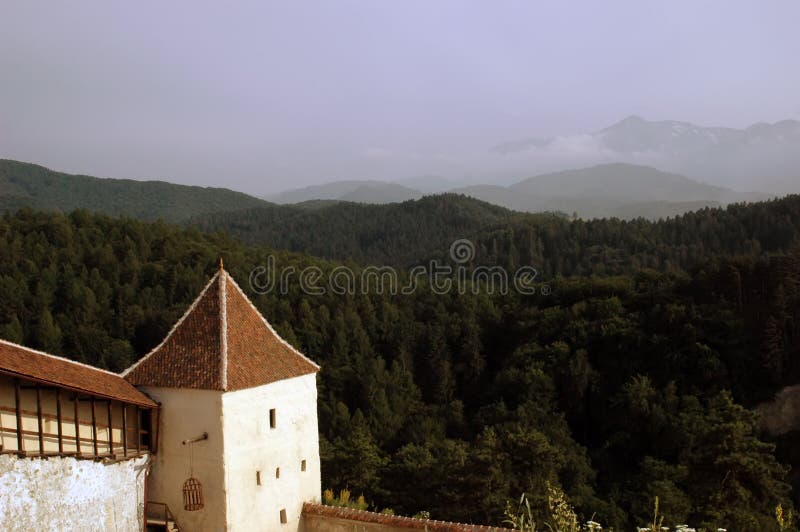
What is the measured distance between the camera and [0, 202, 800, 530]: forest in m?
32.9

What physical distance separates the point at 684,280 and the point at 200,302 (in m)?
48.5

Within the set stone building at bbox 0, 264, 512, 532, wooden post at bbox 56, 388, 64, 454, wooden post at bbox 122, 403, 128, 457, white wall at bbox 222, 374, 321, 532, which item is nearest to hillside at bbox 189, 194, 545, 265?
white wall at bbox 222, 374, 321, 532

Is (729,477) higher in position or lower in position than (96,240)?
lower

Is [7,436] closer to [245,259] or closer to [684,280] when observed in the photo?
[684,280]

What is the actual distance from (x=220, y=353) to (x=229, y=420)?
1.95 meters

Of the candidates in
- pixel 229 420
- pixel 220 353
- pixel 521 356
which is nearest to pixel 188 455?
pixel 229 420

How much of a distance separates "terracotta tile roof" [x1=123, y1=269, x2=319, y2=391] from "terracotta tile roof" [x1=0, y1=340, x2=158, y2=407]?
926 mm

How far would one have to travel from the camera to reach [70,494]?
16.1 metres

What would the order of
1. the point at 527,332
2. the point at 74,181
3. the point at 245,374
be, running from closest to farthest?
the point at 245,374, the point at 527,332, the point at 74,181

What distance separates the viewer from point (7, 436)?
15188 millimetres

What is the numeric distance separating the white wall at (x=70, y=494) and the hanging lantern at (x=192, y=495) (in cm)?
115

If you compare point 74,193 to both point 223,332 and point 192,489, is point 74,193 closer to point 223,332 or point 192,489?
point 223,332

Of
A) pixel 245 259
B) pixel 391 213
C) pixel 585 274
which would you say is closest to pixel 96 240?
pixel 245 259

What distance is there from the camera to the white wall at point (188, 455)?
19172 millimetres
